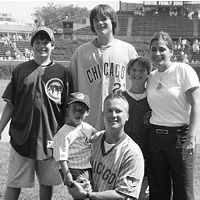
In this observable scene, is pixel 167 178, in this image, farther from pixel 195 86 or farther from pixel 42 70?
pixel 42 70

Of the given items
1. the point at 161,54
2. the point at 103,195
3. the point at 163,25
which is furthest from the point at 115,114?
the point at 163,25

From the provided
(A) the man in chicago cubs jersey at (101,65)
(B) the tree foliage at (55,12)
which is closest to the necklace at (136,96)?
(A) the man in chicago cubs jersey at (101,65)

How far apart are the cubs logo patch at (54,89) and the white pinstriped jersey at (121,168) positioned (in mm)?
895

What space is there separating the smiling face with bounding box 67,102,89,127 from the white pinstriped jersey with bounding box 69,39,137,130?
1.93 ft

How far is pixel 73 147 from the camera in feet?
11.0

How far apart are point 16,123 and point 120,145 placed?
1252 mm

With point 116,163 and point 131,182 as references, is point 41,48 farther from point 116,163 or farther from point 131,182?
point 131,182

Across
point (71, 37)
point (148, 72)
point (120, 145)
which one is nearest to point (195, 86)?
point (148, 72)

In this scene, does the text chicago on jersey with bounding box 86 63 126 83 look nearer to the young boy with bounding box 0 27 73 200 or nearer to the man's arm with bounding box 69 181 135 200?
the young boy with bounding box 0 27 73 200

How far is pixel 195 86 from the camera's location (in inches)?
138

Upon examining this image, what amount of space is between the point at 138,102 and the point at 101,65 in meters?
0.56

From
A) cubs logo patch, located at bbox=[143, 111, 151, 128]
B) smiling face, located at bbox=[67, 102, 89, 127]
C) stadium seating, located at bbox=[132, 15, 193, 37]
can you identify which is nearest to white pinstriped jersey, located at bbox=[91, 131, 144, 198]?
smiling face, located at bbox=[67, 102, 89, 127]

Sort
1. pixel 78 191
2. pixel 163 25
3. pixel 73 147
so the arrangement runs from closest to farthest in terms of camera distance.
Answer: pixel 78 191, pixel 73 147, pixel 163 25

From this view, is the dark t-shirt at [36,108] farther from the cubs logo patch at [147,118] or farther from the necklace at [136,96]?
the cubs logo patch at [147,118]
